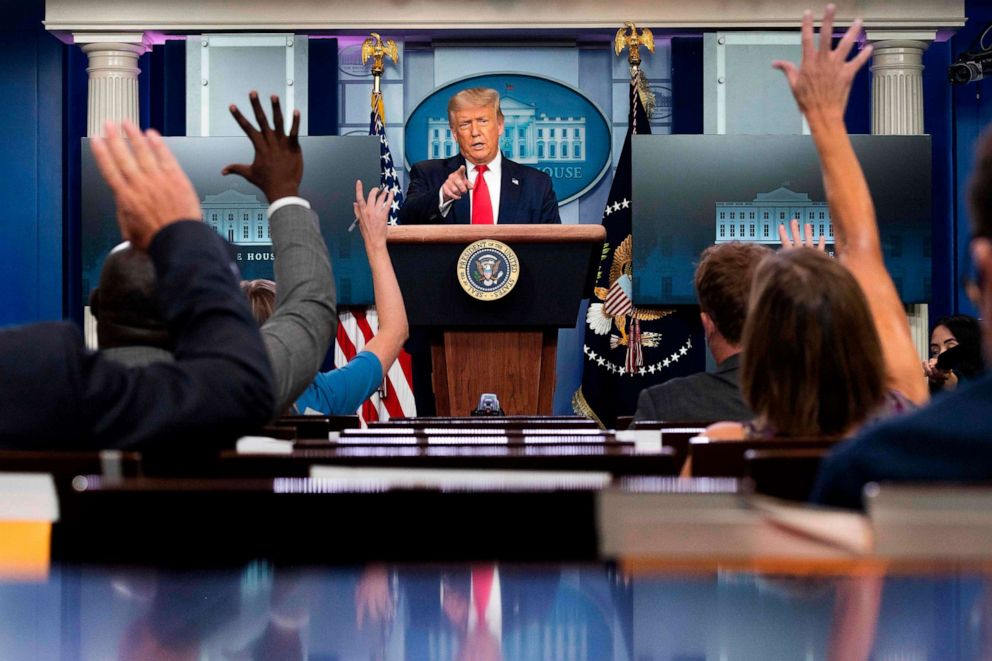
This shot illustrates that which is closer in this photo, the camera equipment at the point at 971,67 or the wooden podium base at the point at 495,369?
the wooden podium base at the point at 495,369

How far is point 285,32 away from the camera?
8312 millimetres

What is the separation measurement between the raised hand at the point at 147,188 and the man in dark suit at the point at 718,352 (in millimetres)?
1485

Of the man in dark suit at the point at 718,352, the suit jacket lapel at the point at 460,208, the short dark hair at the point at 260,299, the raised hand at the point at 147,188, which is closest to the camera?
the raised hand at the point at 147,188

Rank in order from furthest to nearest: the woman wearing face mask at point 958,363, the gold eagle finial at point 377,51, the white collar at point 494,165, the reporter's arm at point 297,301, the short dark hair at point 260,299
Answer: the gold eagle finial at point 377,51 < the white collar at point 494,165 < the woman wearing face mask at point 958,363 < the short dark hair at point 260,299 < the reporter's arm at point 297,301

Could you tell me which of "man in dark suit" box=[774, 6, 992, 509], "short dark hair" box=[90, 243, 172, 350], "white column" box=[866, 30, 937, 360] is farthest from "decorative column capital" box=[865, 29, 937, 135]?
"man in dark suit" box=[774, 6, 992, 509]

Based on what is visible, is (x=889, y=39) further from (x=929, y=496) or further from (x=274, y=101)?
(x=929, y=496)

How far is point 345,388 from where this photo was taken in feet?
9.57

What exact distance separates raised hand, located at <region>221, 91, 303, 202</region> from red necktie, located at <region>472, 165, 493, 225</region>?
494 centimetres

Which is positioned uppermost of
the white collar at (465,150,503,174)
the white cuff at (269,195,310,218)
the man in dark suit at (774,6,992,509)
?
the white collar at (465,150,503,174)

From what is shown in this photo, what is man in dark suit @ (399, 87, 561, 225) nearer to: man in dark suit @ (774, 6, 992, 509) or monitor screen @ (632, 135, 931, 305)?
monitor screen @ (632, 135, 931, 305)

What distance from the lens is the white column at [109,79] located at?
26.8 feet

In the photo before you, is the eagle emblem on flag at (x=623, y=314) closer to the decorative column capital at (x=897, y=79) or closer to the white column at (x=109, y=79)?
the decorative column capital at (x=897, y=79)

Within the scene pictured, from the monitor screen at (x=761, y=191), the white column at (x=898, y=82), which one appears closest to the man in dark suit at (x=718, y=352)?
the monitor screen at (x=761, y=191)

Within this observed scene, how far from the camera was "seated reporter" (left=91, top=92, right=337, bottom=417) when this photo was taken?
1473mm
